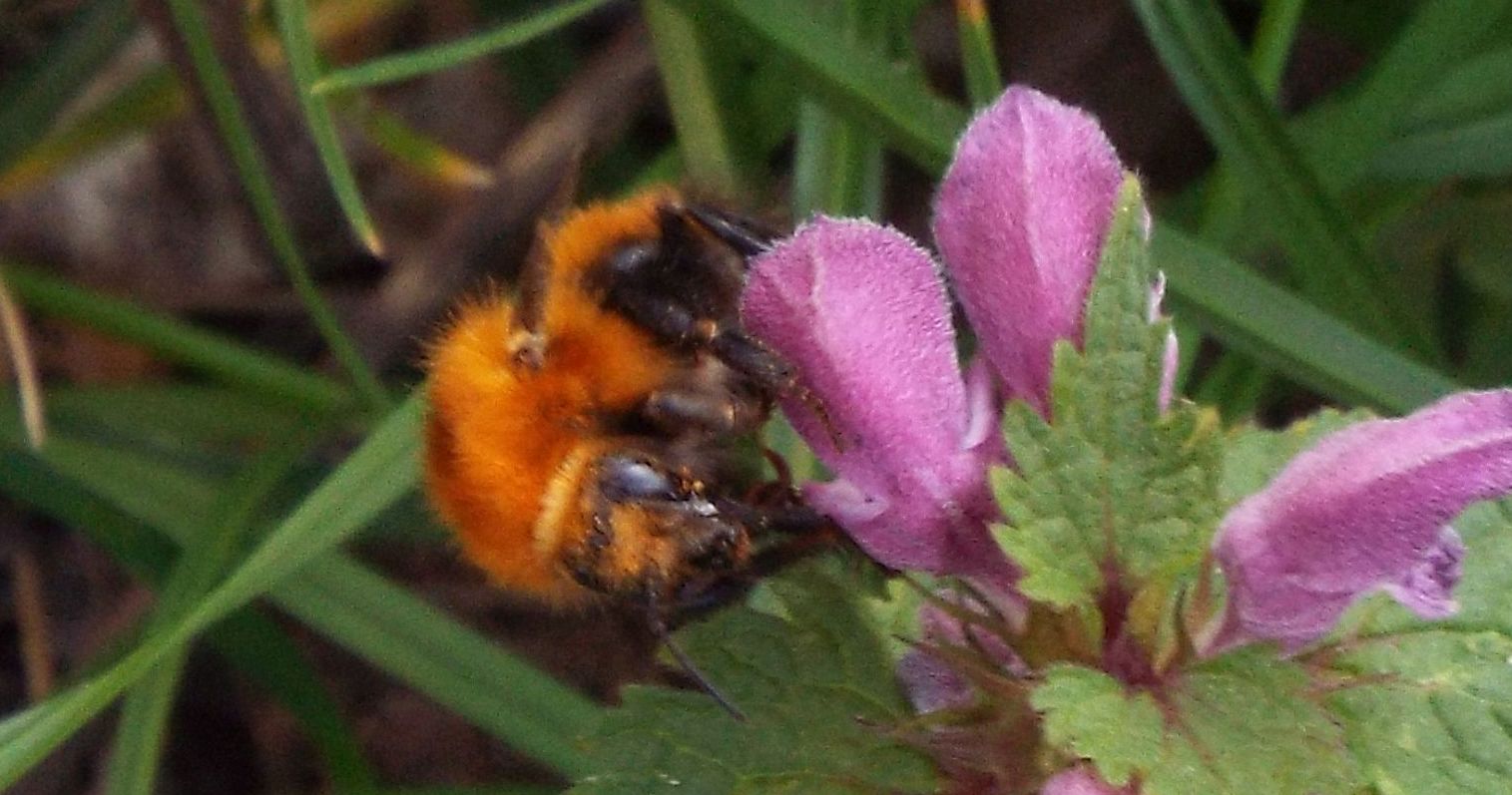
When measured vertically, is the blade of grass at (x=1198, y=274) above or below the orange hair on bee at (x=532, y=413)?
above

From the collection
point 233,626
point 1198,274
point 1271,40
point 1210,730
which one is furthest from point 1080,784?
point 233,626

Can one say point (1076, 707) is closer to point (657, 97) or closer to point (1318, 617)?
point (1318, 617)

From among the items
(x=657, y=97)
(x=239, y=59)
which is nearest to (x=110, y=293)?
(x=239, y=59)

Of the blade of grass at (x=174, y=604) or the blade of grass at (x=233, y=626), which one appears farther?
the blade of grass at (x=233, y=626)

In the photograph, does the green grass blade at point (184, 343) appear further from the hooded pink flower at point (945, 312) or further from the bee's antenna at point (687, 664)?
the hooded pink flower at point (945, 312)

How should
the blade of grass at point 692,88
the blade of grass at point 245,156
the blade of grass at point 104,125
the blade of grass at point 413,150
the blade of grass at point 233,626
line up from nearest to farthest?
the blade of grass at point 245,156 → the blade of grass at point 692,88 → the blade of grass at point 233,626 → the blade of grass at point 413,150 → the blade of grass at point 104,125

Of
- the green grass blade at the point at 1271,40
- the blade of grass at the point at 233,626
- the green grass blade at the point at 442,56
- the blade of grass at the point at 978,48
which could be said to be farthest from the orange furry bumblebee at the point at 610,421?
the blade of grass at the point at 233,626
